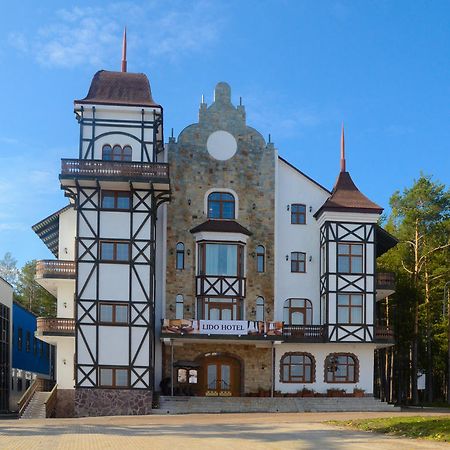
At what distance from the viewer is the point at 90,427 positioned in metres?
25.3

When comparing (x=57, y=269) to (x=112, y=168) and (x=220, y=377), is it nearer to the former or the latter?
(x=112, y=168)

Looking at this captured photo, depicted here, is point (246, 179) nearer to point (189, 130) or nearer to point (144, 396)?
point (189, 130)

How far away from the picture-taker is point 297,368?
3997 centimetres

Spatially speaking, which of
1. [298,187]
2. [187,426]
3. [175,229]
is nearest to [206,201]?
[175,229]

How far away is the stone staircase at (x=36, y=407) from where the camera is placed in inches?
1416

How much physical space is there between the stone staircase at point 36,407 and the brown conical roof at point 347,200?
54.9 ft

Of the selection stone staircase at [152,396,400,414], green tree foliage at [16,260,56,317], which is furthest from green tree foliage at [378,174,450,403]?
green tree foliage at [16,260,56,317]

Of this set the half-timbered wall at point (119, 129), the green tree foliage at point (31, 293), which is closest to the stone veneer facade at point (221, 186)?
the half-timbered wall at point (119, 129)

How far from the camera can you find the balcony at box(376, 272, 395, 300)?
40.8m

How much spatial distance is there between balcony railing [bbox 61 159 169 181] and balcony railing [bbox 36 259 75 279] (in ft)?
15.1

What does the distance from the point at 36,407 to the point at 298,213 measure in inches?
645

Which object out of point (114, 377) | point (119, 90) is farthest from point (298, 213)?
point (114, 377)

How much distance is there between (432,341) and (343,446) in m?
35.4

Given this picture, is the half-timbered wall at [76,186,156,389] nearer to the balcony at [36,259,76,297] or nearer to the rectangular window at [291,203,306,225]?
the balcony at [36,259,76,297]
